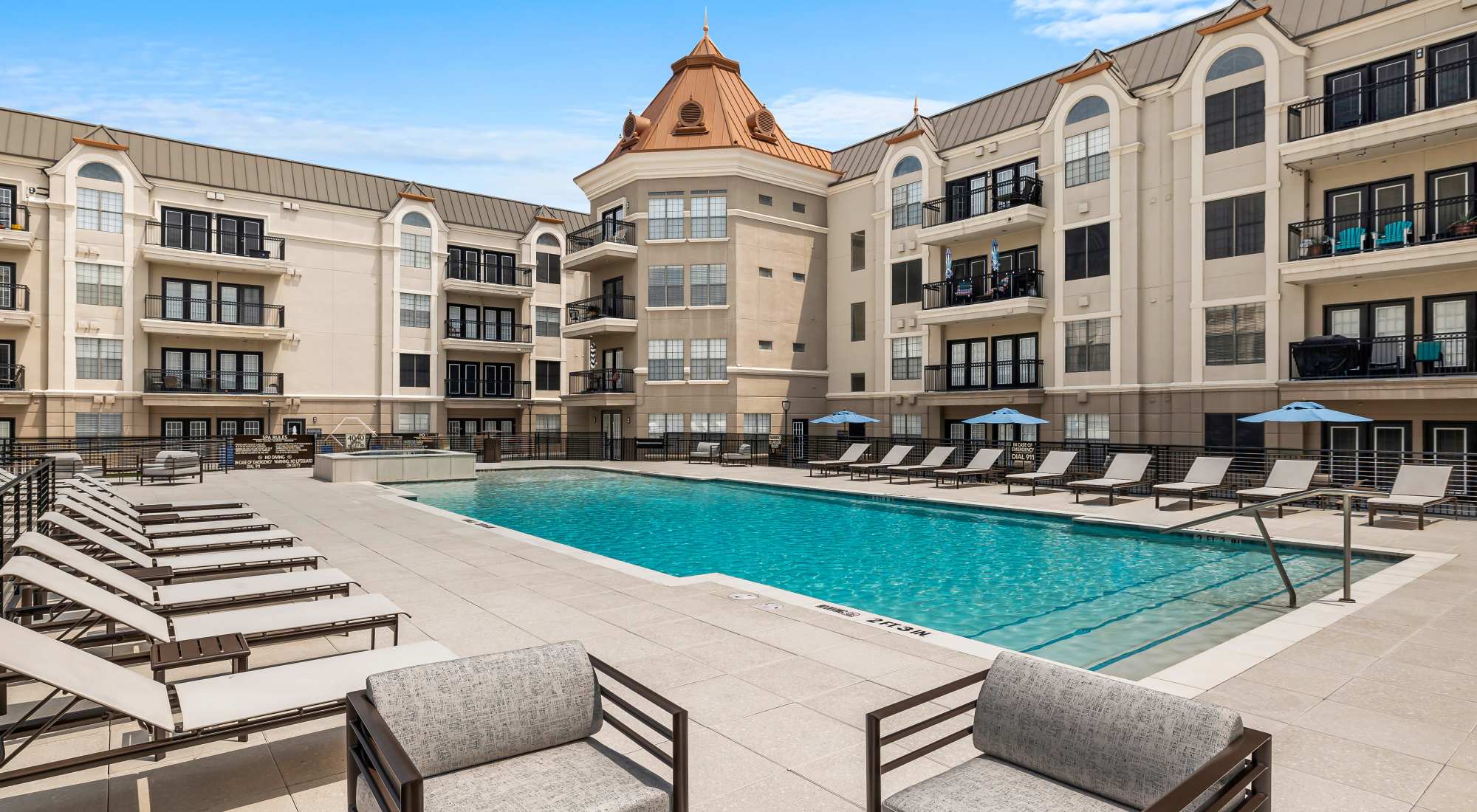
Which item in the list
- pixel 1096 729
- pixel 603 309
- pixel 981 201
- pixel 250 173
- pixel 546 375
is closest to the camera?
pixel 1096 729

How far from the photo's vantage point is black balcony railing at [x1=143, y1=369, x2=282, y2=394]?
32781 millimetres

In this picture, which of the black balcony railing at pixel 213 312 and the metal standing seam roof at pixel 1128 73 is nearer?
the metal standing seam roof at pixel 1128 73

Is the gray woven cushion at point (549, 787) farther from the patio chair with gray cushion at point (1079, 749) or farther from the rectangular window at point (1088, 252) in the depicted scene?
the rectangular window at point (1088, 252)

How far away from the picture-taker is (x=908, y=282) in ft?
104

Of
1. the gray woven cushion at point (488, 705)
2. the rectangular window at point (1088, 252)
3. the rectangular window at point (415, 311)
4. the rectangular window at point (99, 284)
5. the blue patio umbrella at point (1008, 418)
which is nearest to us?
the gray woven cushion at point (488, 705)

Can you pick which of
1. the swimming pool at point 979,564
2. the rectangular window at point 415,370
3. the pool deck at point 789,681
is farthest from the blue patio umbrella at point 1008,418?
the rectangular window at point 415,370

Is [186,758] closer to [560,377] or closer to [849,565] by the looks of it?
[849,565]

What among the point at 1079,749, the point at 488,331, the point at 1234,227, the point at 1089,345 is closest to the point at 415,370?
the point at 488,331

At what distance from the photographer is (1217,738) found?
279 centimetres

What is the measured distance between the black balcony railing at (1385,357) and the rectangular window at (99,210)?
4077 cm

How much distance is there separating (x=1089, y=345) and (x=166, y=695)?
2638cm

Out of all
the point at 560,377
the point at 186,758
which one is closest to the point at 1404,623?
the point at 186,758

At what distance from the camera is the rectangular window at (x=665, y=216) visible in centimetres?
3444

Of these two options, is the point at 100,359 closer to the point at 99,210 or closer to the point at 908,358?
the point at 99,210
